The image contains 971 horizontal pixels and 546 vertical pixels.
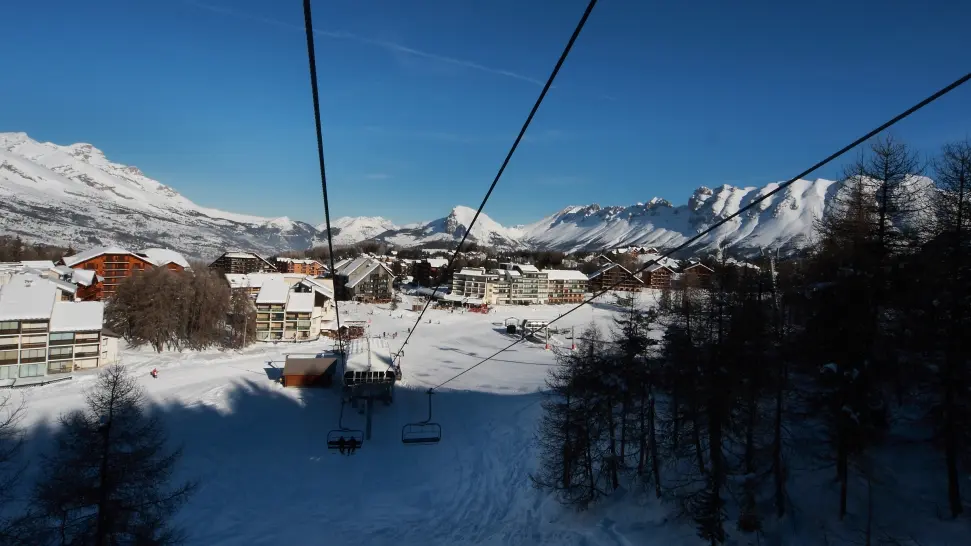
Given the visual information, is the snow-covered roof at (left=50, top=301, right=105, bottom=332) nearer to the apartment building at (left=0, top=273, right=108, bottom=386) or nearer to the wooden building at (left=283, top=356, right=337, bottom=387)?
the apartment building at (left=0, top=273, right=108, bottom=386)

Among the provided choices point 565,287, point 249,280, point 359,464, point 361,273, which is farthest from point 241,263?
point 359,464

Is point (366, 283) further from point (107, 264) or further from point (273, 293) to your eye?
point (107, 264)

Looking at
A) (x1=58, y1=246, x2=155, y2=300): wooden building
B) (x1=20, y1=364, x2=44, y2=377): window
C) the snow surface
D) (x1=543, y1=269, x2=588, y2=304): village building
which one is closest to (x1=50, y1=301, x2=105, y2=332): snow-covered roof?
(x1=20, y1=364, x2=44, y2=377): window

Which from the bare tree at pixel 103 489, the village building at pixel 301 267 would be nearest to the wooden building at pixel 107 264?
the village building at pixel 301 267

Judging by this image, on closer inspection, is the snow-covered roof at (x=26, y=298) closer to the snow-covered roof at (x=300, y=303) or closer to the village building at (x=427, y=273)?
the snow-covered roof at (x=300, y=303)

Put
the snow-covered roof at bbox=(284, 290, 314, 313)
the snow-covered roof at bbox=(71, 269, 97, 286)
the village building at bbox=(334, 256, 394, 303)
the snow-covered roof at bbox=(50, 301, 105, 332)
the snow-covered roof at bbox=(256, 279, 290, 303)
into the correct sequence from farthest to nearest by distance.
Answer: the village building at bbox=(334, 256, 394, 303)
the snow-covered roof at bbox=(71, 269, 97, 286)
the snow-covered roof at bbox=(284, 290, 314, 313)
the snow-covered roof at bbox=(256, 279, 290, 303)
the snow-covered roof at bbox=(50, 301, 105, 332)
